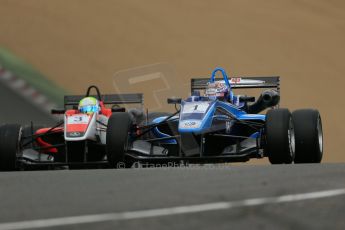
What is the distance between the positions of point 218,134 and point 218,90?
3.49 ft

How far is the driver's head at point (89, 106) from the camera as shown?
12.9 m

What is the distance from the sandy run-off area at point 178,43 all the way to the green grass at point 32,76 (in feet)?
1.73

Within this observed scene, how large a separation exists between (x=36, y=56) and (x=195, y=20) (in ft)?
16.0

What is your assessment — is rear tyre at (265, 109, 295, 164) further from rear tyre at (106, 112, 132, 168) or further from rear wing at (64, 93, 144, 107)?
rear wing at (64, 93, 144, 107)

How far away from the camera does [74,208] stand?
183 inches

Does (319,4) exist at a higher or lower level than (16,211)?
higher

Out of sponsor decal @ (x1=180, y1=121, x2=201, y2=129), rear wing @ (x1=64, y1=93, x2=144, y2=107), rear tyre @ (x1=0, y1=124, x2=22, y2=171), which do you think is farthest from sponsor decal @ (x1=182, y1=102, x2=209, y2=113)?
rear wing @ (x1=64, y1=93, x2=144, y2=107)

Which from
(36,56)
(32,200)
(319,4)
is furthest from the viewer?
(319,4)

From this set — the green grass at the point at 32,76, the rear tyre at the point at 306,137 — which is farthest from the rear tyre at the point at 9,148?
the green grass at the point at 32,76

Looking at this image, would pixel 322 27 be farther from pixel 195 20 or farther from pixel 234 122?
pixel 234 122

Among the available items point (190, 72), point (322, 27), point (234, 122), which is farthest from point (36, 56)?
point (234, 122)

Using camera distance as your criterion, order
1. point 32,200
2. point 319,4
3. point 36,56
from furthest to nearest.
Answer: point 319,4 < point 36,56 < point 32,200

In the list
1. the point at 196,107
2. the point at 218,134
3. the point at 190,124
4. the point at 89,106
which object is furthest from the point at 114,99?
the point at 190,124

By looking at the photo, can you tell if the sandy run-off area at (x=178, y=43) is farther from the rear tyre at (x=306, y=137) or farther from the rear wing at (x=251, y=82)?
the rear tyre at (x=306, y=137)
